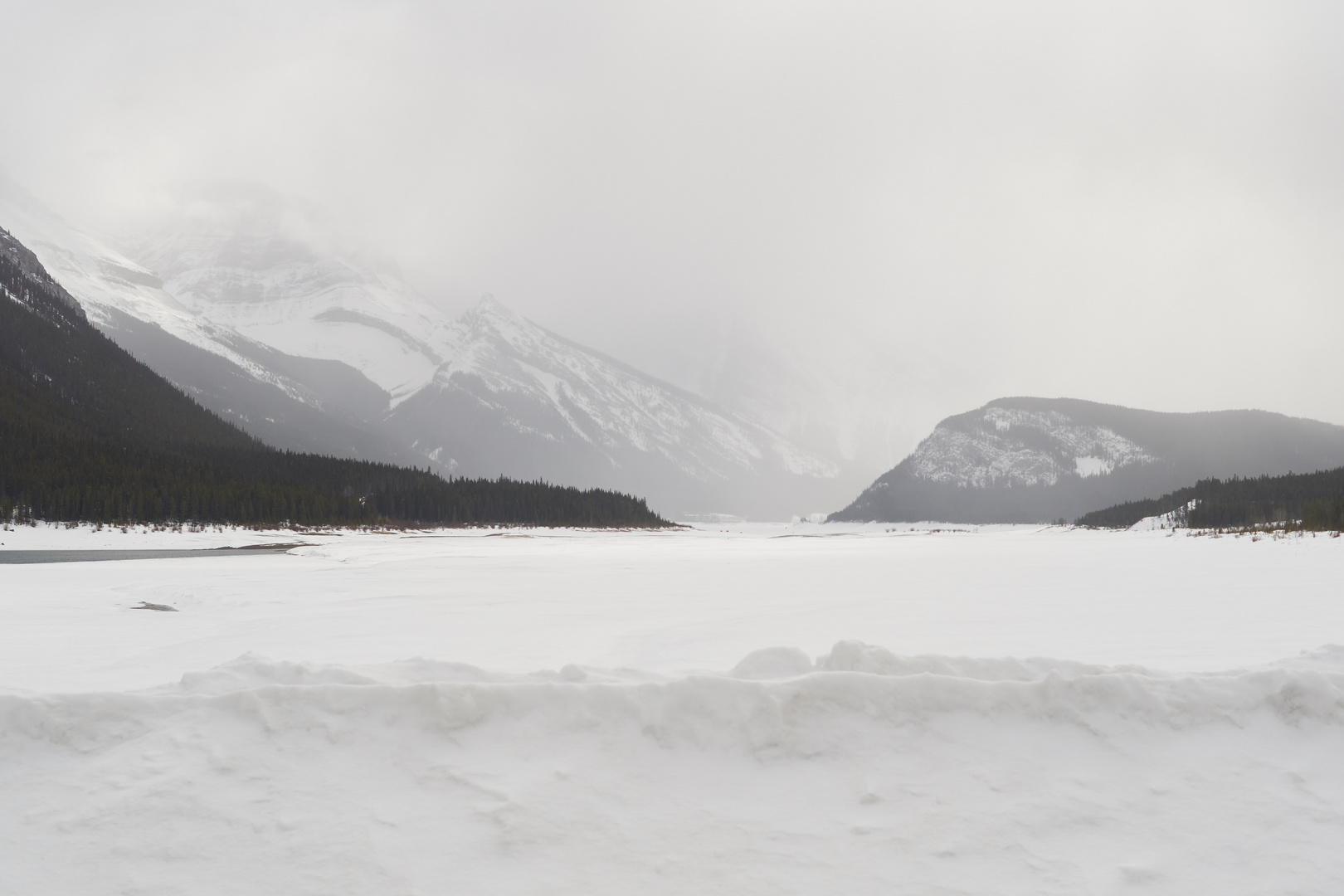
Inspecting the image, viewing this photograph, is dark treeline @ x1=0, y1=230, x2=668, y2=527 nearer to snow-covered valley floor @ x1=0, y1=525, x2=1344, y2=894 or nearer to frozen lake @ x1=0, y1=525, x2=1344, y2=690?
frozen lake @ x1=0, y1=525, x2=1344, y2=690

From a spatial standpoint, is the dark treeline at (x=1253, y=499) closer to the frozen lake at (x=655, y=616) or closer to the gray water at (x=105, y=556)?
the frozen lake at (x=655, y=616)

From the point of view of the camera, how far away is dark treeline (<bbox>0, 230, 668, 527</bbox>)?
249 ft

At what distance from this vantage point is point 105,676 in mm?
7266

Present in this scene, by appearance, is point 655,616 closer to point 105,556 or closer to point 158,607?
point 158,607

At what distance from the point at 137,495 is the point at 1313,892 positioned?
305 feet

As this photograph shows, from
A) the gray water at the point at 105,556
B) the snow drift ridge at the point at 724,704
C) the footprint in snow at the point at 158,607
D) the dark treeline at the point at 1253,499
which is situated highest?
the dark treeline at the point at 1253,499

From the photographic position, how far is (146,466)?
88.1 metres

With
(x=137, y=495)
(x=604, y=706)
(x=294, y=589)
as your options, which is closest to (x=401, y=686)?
(x=604, y=706)

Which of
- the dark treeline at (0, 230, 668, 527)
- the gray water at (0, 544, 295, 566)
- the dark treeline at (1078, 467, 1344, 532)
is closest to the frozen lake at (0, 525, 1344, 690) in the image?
the gray water at (0, 544, 295, 566)

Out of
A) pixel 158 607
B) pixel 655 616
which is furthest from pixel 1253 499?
pixel 158 607

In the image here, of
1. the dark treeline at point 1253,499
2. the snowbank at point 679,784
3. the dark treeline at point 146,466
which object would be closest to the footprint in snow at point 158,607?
the snowbank at point 679,784

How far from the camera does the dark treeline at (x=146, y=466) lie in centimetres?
7594

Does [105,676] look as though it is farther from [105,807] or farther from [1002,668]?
[1002,668]

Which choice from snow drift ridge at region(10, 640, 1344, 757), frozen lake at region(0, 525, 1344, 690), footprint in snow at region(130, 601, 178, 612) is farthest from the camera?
footprint in snow at region(130, 601, 178, 612)
